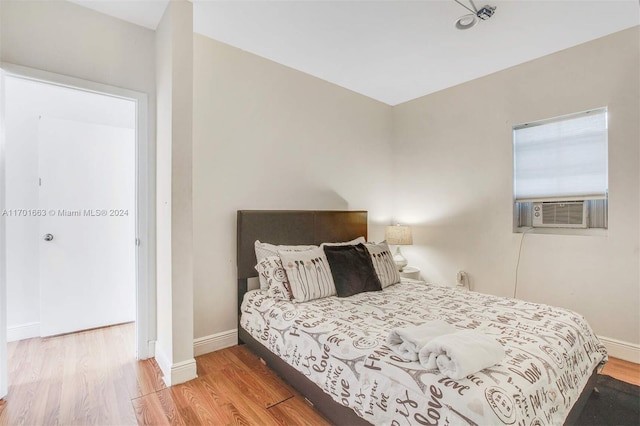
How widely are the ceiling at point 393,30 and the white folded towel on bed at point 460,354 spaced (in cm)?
230

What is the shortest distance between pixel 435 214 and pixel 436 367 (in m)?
2.80

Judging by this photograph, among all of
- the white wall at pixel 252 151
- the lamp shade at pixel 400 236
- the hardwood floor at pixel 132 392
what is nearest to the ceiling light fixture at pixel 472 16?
the white wall at pixel 252 151

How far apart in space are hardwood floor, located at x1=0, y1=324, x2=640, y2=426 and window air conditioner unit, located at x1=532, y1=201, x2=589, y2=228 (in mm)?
1209

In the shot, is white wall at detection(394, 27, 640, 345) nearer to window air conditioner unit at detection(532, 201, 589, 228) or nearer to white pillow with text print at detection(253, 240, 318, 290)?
window air conditioner unit at detection(532, 201, 589, 228)

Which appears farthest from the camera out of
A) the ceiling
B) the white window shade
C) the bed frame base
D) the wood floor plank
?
the white window shade

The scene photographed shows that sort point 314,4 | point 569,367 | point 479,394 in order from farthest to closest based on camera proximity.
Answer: point 314,4 → point 569,367 → point 479,394

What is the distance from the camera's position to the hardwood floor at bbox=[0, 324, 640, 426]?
5.95ft

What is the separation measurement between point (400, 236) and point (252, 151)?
2.09 meters

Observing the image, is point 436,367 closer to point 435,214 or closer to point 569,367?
point 569,367

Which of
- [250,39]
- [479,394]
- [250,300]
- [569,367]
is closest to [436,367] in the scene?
[479,394]

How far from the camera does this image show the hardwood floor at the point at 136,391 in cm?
181

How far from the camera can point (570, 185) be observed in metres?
2.93

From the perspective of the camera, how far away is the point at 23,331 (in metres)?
2.87

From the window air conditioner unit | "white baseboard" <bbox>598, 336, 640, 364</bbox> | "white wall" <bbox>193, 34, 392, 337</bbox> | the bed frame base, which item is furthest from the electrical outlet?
the bed frame base
